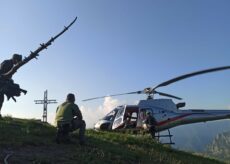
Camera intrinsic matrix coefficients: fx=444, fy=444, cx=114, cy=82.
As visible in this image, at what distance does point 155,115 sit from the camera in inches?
1118

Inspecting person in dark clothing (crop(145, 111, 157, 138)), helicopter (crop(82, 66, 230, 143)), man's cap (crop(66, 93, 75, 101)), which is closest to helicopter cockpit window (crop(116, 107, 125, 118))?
helicopter (crop(82, 66, 230, 143))

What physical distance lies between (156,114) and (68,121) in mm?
14262

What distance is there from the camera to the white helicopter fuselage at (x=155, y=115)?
27.9m

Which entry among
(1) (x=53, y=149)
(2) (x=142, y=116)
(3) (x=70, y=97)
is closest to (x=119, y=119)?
(2) (x=142, y=116)

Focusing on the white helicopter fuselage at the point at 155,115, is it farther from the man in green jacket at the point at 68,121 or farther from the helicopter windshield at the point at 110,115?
the man in green jacket at the point at 68,121

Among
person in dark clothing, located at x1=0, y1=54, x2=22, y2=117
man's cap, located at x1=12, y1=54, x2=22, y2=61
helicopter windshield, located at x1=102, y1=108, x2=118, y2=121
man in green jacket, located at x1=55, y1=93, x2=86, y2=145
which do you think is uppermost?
man's cap, located at x1=12, y1=54, x2=22, y2=61

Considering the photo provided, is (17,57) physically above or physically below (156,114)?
above

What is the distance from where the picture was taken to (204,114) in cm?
3030

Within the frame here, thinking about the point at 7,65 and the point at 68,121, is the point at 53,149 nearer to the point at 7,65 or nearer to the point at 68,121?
the point at 68,121

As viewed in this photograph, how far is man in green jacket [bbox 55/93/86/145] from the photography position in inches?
587

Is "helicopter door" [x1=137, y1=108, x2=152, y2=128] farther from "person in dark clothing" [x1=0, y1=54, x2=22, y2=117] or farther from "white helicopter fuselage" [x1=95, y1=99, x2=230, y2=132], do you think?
"person in dark clothing" [x1=0, y1=54, x2=22, y2=117]

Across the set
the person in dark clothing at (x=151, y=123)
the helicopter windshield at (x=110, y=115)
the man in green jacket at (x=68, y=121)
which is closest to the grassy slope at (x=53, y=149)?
the man in green jacket at (x=68, y=121)

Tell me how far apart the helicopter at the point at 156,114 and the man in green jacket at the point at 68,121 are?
38.9ft

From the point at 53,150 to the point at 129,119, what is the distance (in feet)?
47.6
